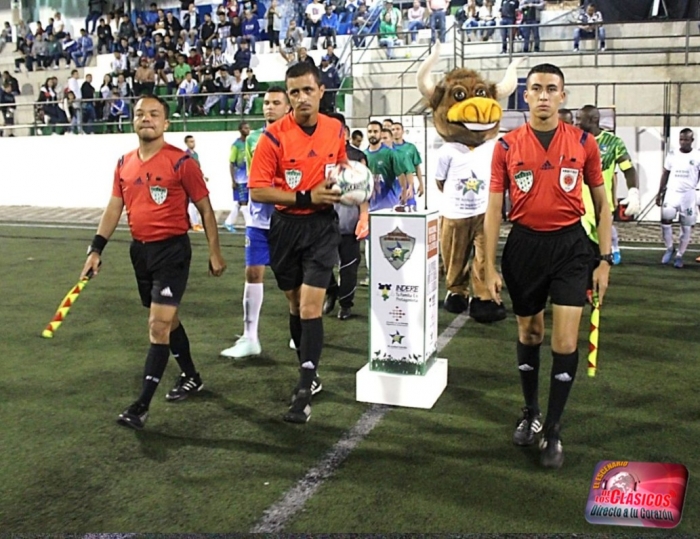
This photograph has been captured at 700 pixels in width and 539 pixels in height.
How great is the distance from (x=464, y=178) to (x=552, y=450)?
13.2 feet

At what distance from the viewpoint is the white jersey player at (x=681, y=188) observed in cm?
1107

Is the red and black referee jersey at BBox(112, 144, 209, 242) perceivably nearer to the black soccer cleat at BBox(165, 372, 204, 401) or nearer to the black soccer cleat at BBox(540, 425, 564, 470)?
the black soccer cleat at BBox(165, 372, 204, 401)

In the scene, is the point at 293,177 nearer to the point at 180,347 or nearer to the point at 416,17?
the point at 180,347

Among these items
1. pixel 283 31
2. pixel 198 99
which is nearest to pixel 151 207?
pixel 198 99


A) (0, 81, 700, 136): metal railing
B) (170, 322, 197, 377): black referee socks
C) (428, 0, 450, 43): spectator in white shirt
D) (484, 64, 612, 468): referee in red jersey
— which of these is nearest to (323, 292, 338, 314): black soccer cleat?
(170, 322, 197, 377): black referee socks

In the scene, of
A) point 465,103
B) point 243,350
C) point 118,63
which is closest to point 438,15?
point 118,63

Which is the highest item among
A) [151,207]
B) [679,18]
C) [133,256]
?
[679,18]

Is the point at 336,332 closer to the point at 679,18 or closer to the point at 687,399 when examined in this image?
the point at 687,399

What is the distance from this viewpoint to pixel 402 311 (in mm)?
5438

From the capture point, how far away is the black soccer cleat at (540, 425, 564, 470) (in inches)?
170

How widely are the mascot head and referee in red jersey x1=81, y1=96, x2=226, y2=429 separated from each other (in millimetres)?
3731

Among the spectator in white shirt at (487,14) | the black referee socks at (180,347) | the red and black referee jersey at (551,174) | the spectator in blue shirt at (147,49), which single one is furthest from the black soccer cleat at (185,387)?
the spectator in blue shirt at (147,49)

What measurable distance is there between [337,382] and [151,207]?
1.94 meters

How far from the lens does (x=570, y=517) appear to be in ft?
12.3
